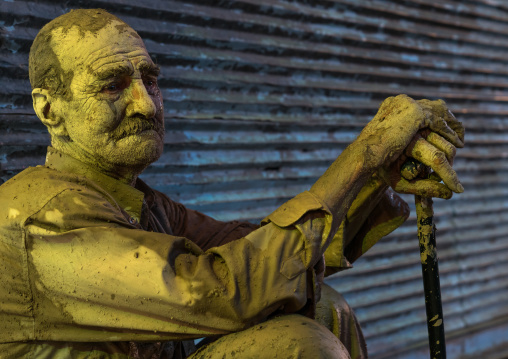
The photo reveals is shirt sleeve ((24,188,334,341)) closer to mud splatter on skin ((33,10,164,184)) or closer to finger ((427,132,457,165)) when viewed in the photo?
mud splatter on skin ((33,10,164,184))

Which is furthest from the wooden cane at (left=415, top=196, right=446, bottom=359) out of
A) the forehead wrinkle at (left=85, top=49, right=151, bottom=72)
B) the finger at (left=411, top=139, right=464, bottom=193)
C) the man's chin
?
the forehead wrinkle at (left=85, top=49, right=151, bottom=72)

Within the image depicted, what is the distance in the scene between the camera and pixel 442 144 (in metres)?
2.11

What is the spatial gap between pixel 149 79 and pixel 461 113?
3.53m

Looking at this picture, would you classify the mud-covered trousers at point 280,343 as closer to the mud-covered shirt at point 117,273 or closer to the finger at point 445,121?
the mud-covered shirt at point 117,273

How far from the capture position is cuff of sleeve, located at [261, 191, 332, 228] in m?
1.85

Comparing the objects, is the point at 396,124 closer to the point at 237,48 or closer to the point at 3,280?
the point at 3,280

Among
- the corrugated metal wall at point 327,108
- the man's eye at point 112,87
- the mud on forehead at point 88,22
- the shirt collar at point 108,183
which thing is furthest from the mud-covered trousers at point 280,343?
the corrugated metal wall at point 327,108

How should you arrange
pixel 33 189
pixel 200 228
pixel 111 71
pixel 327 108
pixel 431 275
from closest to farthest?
pixel 33 189
pixel 111 71
pixel 431 275
pixel 200 228
pixel 327 108

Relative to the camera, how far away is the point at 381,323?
14.6ft

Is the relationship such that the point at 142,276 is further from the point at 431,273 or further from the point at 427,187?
the point at 431,273

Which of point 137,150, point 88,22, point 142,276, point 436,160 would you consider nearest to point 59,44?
point 88,22

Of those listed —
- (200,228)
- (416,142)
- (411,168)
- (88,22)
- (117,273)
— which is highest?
(88,22)

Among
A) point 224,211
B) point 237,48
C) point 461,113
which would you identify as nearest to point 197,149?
point 224,211

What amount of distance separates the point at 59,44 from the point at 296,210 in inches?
39.5
